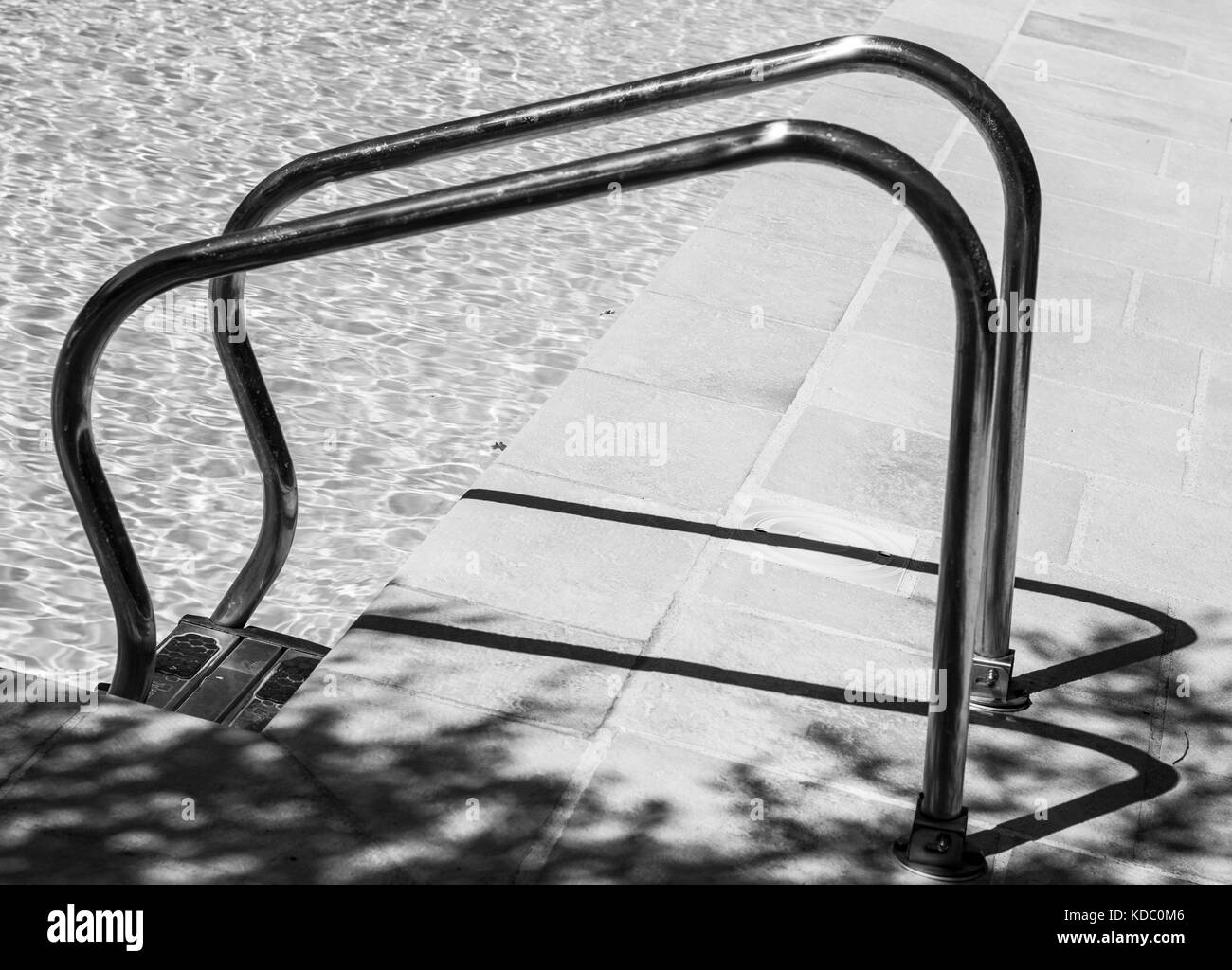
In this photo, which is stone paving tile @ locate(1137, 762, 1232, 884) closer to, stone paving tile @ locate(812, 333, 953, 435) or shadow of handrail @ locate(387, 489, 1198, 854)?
shadow of handrail @ locate(387, 489, 1198, 854)

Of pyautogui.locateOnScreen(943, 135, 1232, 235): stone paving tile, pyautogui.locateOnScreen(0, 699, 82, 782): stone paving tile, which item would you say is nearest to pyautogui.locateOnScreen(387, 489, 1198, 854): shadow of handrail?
pyautogui.locateOnScreen(0, 699, 82, 782): stone paving tile

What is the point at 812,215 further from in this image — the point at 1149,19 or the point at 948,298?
the point at 1149,19

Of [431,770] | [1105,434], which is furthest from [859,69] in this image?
[1105,434]

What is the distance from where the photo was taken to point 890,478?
13.2 feet

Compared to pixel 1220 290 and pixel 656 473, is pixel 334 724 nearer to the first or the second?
pixel 656 473

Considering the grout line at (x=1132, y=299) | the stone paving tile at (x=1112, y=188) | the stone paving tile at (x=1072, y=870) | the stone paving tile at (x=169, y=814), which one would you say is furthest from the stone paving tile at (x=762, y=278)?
the stone paving tile at (x=169, y=814)

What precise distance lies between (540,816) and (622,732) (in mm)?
325

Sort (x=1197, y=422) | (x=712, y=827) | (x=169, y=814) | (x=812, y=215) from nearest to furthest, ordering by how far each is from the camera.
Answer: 1. (x=169, y=814)
2. (x=712, y=827)
3. (x=1197, y=422)
4. (x=812, y=215)

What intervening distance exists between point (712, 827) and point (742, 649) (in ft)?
2.06

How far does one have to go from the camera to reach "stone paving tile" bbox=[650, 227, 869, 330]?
16.5ft

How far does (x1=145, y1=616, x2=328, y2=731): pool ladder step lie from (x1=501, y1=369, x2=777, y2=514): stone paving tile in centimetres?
90

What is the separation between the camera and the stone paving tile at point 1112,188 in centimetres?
630

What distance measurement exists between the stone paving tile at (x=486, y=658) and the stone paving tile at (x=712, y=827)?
0.58 feet

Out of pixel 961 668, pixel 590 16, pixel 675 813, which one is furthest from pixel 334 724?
pixel 590 16
